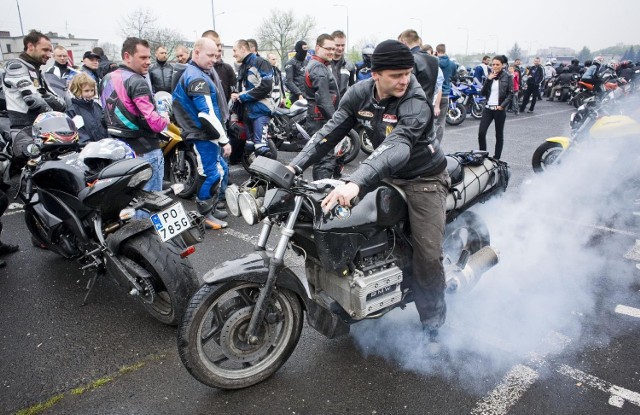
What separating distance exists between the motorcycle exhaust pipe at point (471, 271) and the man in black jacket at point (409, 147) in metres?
0.33

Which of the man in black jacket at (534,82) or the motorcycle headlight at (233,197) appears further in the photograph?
the man in black jacket at (534,82)

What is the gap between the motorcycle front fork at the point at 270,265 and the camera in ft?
7.41

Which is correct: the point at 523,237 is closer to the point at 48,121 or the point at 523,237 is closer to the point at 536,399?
the point at 536,399

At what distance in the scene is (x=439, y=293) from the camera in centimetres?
283

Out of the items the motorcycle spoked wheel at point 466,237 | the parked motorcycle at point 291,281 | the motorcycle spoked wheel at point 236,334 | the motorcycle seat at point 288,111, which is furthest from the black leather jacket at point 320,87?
the motorcycle spoked wheel at point 236,334

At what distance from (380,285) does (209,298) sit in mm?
984

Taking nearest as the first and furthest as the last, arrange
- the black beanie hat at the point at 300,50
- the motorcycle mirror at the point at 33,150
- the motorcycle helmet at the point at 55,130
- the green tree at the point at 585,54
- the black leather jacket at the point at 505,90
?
the motorcycle mirror at the point at 33,150, the motorcycle helmet at the point at 55,130, the black leather jacket at the point at 505,90, the black beanie hat at the point at 300,50, the green tree at the point at 585,54

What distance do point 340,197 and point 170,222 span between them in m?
1.64

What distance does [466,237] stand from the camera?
3771 mm

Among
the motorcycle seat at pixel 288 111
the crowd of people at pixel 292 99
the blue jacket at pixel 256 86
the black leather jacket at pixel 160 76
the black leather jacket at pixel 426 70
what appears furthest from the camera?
the black leather jacket at pixel 160 76

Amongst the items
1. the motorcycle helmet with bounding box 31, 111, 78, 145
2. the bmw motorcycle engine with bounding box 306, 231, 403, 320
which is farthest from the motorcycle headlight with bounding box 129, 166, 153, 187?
the bmw motorcycle engine with bounding box 306, 231, 403, 320

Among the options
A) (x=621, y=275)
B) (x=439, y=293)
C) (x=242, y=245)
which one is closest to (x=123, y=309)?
(x=242, y=245)

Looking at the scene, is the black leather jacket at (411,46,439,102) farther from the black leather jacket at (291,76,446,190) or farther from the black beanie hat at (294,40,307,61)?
the black beanie hat at (294,40,307,61)

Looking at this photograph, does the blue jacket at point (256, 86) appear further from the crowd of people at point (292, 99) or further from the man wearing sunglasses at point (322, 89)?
the man wearing sunglasses at point (322, 89)
